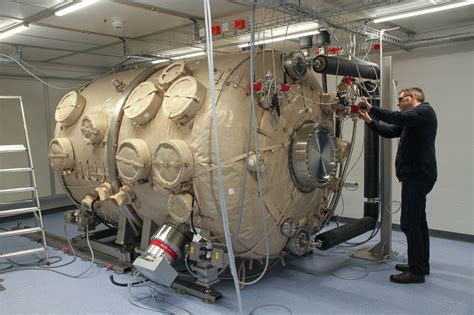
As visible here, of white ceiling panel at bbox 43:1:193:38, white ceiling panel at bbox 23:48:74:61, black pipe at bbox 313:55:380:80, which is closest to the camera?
black pipe at bbox 313:55:380:80

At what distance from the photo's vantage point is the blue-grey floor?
313 cm

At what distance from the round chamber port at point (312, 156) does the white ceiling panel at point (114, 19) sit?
72.6 inches

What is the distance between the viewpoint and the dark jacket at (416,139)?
339 cm

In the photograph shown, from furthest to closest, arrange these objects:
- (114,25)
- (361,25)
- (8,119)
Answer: (8,119)
(114,25)
(361,25)

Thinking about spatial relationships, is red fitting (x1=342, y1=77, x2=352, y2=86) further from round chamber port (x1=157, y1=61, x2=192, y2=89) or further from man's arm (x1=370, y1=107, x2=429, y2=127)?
round chamber port (x1=157, y1=61, x2=192, y2=89)

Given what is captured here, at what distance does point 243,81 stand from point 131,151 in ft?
3.56

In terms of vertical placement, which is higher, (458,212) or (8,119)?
(8,119)

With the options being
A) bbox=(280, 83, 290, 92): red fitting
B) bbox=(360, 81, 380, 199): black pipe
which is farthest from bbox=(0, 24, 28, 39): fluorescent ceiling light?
bbox=(360, 81, 380, 199): black pipe

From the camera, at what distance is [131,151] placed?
3.37 metres

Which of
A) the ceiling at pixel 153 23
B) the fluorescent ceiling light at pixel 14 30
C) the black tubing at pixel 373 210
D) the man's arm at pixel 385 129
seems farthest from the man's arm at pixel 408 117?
the fluorescent ceiling light at pixel 14 30

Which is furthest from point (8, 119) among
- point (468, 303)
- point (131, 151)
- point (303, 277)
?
point (468, 303)

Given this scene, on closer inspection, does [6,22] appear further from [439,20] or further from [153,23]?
[439,20]

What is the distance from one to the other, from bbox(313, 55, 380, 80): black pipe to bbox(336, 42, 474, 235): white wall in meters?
1.32

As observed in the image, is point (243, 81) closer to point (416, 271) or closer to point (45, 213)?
point (416, 271)
